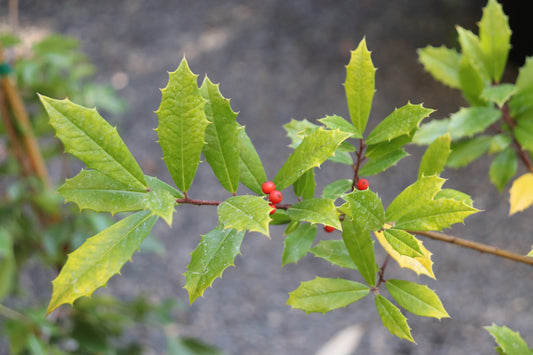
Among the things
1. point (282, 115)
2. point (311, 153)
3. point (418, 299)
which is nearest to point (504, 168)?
point (418, 299)

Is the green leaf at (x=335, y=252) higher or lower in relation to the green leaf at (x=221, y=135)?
lower

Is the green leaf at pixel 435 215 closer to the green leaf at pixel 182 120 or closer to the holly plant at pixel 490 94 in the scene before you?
the green leaf at pixel 182 120

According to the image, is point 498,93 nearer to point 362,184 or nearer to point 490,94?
point 490,94

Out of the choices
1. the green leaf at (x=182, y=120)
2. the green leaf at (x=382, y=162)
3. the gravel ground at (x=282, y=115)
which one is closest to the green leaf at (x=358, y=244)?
Result: the green leaf at (x=382, y=162)

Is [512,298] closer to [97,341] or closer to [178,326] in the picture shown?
[178,326]

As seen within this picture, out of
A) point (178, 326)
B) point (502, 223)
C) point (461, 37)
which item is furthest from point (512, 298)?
point (461, 37)

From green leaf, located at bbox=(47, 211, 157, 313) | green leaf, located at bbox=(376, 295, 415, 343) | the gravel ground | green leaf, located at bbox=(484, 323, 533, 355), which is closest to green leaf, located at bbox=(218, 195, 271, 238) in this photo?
green leaf, located at bbox=(47, 211, 157, 313)
